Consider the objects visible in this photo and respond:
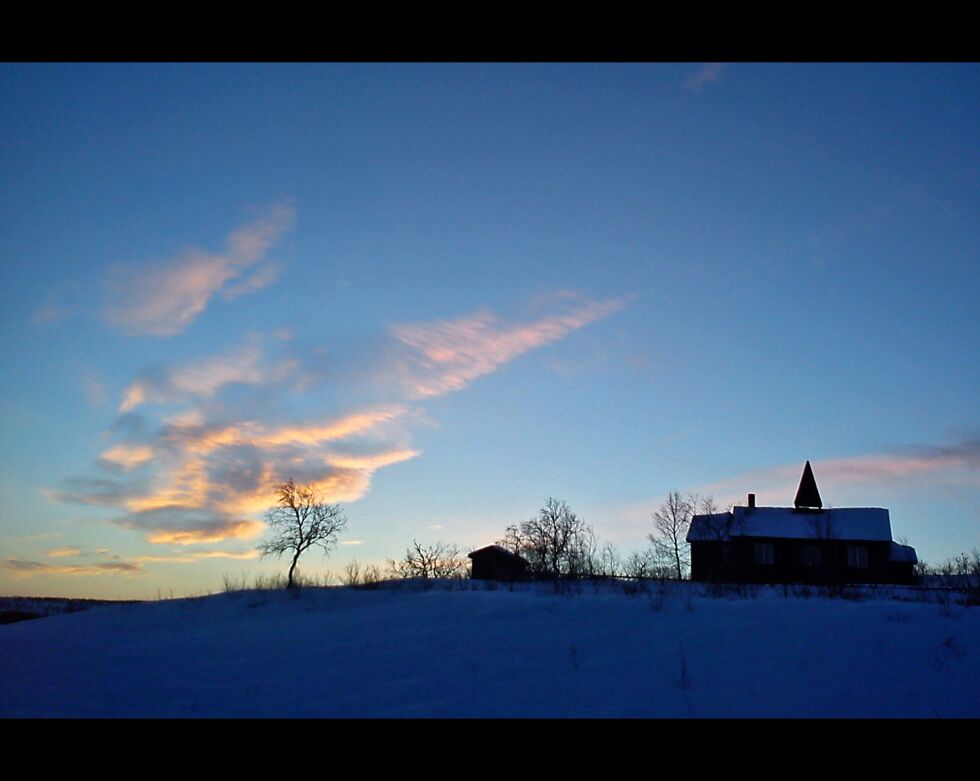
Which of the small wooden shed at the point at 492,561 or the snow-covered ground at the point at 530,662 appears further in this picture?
the small wooden shed at the point at 492,561

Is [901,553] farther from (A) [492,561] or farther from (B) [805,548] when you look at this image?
(A) [492,561]

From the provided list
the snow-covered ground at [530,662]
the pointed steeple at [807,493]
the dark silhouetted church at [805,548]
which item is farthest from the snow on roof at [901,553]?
the snow-covered ground at [530,662]

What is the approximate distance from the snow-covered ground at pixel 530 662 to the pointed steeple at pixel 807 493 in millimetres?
57141

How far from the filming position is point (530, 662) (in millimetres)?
10750

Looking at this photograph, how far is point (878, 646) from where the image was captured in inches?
417

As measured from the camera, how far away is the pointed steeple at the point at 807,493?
2598 inches

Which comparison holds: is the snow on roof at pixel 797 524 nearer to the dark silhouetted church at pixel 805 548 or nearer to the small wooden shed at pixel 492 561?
the dark silhouetted church at pixel 805 548

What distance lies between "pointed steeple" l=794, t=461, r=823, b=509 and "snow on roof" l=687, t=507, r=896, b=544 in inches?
131

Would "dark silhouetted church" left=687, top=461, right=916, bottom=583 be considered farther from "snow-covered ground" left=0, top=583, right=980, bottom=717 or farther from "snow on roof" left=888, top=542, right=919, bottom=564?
"snow-covered ground" left=0, top=583, right=980, bottom=717

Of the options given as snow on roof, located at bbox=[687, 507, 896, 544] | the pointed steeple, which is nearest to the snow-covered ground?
snow on roof, located at bbox=[687, 507, 896, 544]

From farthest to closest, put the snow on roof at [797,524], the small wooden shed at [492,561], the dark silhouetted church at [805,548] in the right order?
the small wooden shed at [492,561] < the snow on roof at [797,524] < the dark silhouetted church at [805,548]
